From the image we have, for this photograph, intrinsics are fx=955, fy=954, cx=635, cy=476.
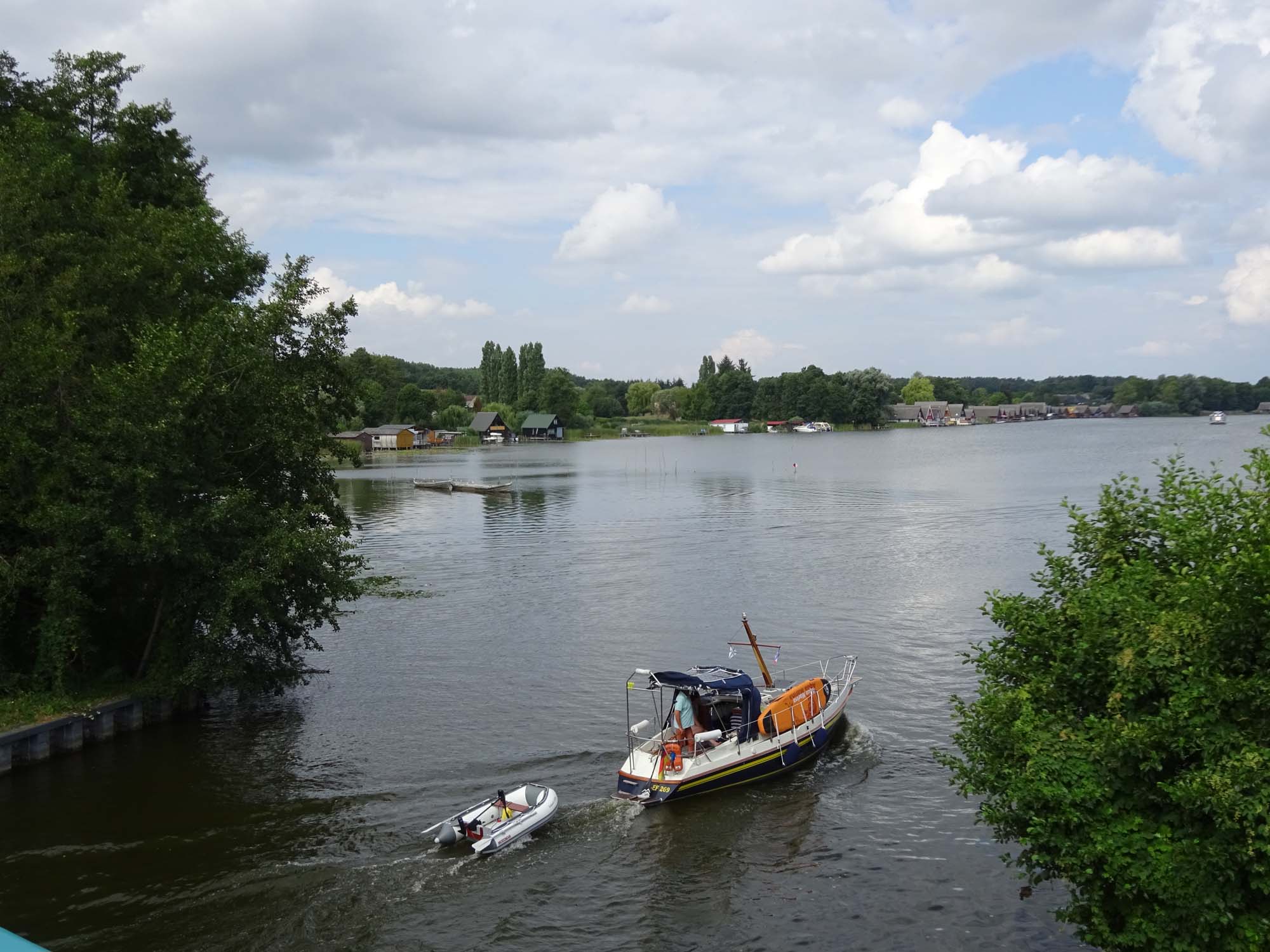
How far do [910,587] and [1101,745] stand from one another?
3984 cm

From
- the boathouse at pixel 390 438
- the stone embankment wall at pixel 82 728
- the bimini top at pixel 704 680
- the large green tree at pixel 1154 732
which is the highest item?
the boathouse at pixel 390 438

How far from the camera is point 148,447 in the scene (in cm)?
2930

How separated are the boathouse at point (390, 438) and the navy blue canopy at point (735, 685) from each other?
17413 cm

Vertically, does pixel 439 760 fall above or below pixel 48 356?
below

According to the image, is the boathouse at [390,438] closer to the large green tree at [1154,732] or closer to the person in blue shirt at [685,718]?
the person in blue shirt at [685,718]

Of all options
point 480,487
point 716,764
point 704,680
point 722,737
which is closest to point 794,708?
point 722,737

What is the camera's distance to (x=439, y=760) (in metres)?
29.7

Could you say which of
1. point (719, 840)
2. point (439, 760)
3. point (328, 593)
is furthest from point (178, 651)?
point (719, 840)

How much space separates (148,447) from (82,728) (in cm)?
896

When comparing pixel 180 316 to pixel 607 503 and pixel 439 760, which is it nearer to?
pixel 439 760

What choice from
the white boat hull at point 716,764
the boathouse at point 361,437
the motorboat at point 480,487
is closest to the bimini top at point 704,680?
the white boat hull at point 716,764

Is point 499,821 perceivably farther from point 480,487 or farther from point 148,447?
point 480,487

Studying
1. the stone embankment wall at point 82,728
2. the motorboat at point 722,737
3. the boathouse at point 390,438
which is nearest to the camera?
the motorboat at point 722,737

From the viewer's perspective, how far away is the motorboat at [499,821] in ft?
75.7
